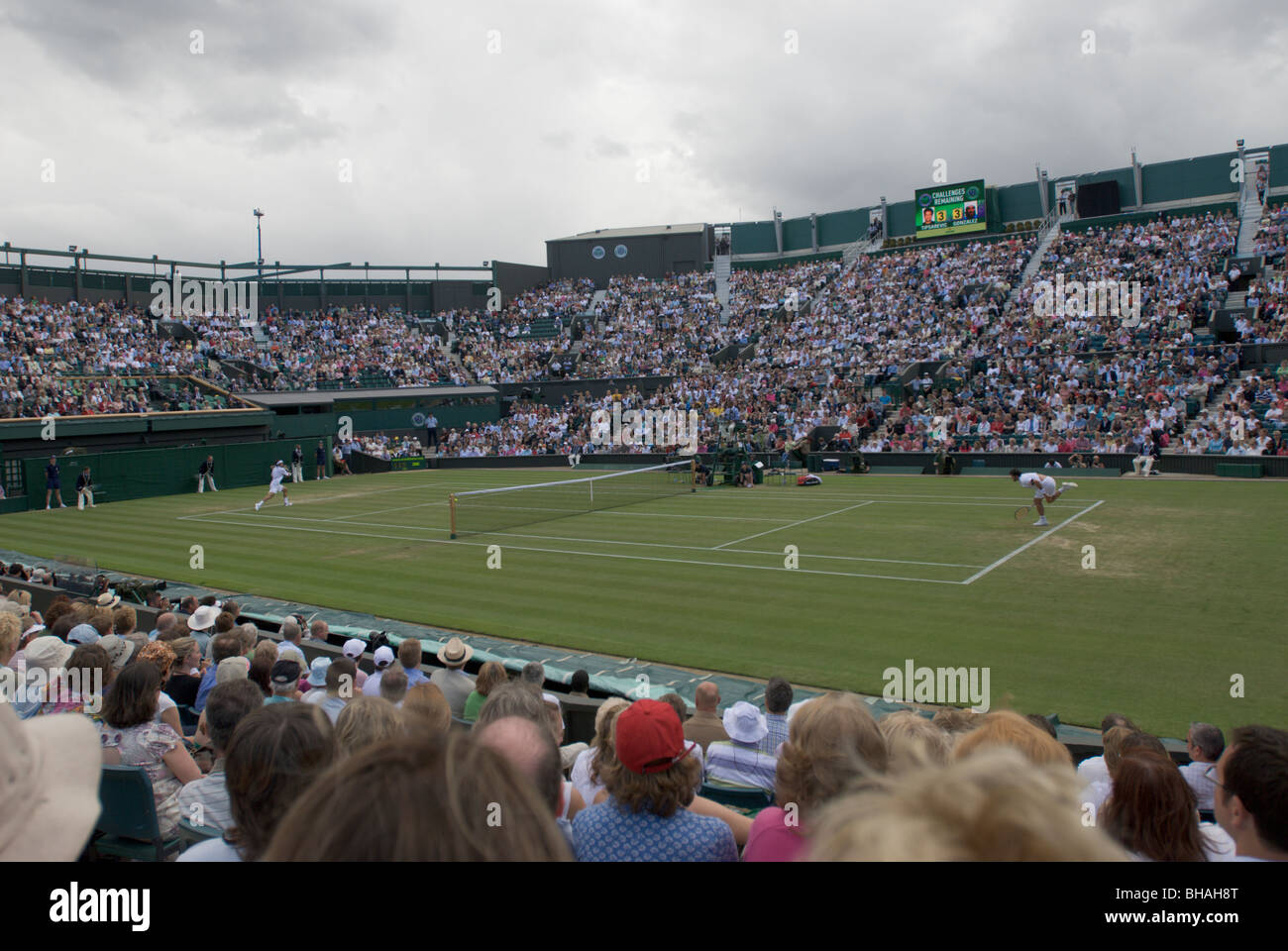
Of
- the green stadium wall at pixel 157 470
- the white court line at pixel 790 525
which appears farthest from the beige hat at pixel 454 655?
the green stadium wall at pixel 157 470

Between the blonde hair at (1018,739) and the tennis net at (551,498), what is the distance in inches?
840

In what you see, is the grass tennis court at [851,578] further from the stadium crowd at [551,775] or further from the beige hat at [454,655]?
the stadium crowd at [551,775]

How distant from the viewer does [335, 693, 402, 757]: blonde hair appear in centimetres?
461

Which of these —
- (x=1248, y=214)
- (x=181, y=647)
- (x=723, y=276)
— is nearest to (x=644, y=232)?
(x=723, y=276)

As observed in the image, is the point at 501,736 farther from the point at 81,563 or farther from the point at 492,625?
the point at 81,563

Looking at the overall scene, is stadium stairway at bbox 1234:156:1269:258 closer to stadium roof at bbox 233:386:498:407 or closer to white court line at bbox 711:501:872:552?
white court line at bbox 711:501:872:552

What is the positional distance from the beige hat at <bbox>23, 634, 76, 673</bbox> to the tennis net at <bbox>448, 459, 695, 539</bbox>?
15924mm

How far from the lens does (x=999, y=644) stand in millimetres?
12414

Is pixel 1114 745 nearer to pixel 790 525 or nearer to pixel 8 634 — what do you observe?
pixel 8 634

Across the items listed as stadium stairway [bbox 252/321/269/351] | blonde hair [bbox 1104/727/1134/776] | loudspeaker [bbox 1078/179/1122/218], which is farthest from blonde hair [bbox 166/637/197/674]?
loudspeaker [bbox 1078/179/1122/218]

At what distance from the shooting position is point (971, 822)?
1.48 meters

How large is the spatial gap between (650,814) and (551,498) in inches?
1108
